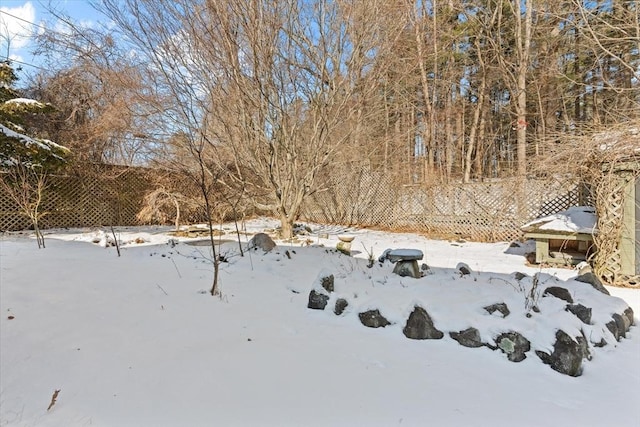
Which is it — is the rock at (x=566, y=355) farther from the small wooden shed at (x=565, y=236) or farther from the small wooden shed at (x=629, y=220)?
the small wooden shed at (x=565, y=236)

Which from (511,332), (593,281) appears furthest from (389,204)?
(511,332)

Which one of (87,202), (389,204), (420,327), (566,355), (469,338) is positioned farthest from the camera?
(389,204)

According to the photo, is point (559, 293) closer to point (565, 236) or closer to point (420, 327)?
point (420, 327)

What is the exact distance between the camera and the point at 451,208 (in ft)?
26.2

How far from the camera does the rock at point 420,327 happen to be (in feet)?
7.71

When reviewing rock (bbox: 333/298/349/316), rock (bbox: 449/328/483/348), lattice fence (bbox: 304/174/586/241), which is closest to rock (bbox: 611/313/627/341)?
rock (bbox: 449/328/483/348)

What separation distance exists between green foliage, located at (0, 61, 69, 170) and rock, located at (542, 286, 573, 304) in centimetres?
707

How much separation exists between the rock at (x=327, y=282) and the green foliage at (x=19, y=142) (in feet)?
17.7

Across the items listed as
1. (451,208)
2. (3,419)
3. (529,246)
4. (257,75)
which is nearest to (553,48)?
(451,208)

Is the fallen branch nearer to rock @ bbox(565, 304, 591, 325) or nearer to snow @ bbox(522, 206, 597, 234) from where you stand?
rock @ bbox(565, 304, 591, 325)

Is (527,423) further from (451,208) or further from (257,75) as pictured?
(451,208)

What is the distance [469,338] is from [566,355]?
1.71 ft

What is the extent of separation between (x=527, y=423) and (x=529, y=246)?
212 inches

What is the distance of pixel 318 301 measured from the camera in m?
2.88
